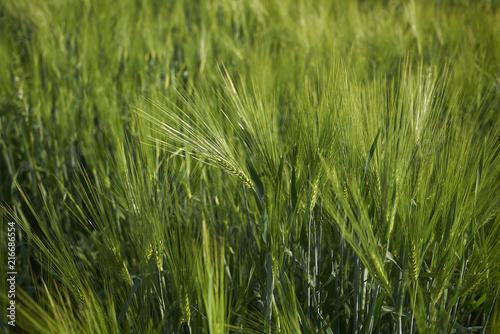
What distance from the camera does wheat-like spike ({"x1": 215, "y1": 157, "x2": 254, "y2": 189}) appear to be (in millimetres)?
735

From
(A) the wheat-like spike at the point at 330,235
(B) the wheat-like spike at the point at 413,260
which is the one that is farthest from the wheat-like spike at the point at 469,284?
(A) the wheat-like spike at the point at 330,235

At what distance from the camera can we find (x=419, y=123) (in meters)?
0.80

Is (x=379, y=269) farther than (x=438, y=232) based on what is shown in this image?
No

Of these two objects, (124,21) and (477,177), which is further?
(124,21)

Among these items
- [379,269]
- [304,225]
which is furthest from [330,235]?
[379,269]

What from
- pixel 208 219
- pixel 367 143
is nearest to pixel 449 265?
pixel 367 143

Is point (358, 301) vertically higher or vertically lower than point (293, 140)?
lower

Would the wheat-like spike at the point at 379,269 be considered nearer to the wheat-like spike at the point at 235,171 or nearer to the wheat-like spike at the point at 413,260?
the wheat-like spike at the point at 413,260

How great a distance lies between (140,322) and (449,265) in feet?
1.71

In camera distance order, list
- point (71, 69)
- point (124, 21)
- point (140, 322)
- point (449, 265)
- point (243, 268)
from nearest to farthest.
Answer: point (449, 265) < point (140, 322) < point (243, 268) < point (71, 69) < point (124, 21)

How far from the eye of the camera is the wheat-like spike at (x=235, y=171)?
0.73m

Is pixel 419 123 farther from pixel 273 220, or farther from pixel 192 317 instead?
pixel 192 317

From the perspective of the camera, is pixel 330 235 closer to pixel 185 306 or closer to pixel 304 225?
pixel 304 225

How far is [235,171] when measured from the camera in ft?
2.42
